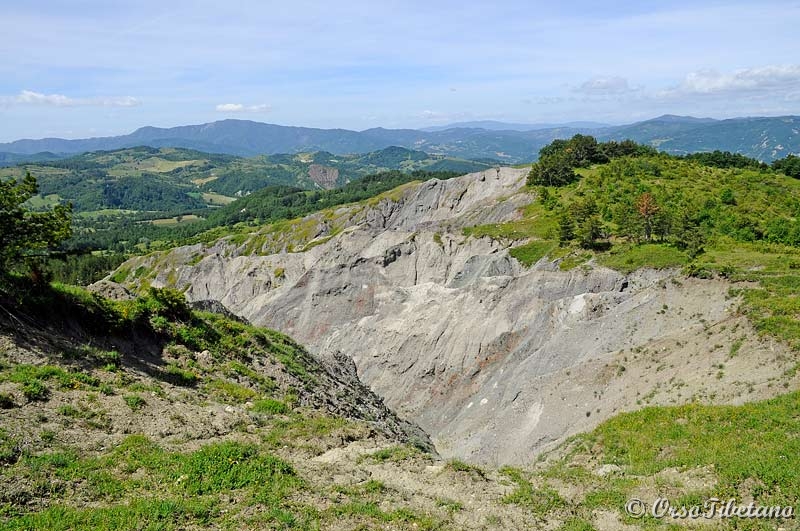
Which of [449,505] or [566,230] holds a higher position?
[566,230]

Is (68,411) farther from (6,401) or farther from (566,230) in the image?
(566,230)

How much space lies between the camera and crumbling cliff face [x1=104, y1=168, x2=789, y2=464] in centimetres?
2523

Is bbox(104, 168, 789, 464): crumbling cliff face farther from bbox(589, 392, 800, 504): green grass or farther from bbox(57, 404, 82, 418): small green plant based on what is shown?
bbox(57, 404, 82, 418): small green plant

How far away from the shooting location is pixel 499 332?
4225 cm

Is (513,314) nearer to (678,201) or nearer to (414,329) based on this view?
(414,329)

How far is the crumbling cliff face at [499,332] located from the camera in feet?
82.8

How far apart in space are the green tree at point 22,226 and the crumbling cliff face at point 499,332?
77.8 feet

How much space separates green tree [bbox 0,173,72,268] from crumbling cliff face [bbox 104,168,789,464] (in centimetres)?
2372

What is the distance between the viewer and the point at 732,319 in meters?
26.2

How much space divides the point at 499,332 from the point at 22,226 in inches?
1353

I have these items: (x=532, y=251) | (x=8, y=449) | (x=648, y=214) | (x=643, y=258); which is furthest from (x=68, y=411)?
(x=648, y=214)

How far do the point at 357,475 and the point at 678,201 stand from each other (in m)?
58.7

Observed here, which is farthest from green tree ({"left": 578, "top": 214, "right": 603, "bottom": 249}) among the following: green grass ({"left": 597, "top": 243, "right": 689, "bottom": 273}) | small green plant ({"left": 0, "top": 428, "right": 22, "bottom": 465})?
small green plant ({"left": 0, "top": 428, "right": 22, "bottom": 465})

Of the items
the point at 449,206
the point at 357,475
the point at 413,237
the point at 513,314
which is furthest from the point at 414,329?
the point at 449,206
